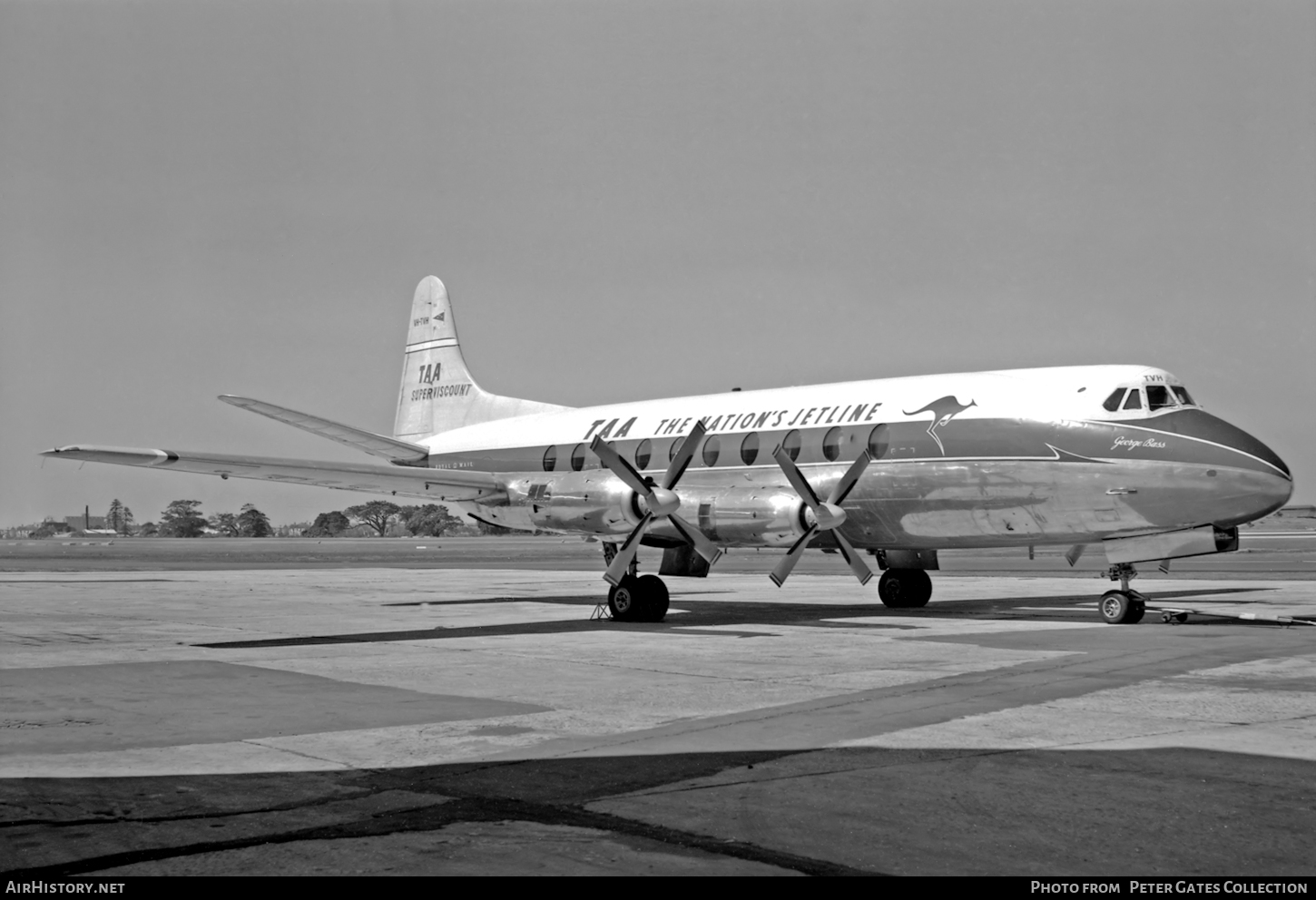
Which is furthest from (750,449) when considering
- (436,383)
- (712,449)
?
(436,383)

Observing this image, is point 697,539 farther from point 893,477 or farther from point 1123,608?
point 1123,608

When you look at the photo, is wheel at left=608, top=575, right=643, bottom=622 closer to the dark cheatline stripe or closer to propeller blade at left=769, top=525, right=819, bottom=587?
propeller blade at left=769, top=525, right=819, bottom=587

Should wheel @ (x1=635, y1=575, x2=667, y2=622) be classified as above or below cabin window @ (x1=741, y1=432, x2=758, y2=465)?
below

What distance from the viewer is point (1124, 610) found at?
19.6 metres

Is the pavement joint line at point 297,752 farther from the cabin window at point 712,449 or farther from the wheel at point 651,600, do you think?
the cabin window at point 712,449

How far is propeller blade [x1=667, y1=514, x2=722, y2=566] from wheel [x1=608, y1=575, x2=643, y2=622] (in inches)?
55.2

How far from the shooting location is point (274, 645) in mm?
17219

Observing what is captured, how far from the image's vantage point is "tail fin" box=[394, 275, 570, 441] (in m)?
33.2

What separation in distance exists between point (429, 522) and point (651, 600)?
135 metres

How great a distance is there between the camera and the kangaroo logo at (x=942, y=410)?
21.5 meters

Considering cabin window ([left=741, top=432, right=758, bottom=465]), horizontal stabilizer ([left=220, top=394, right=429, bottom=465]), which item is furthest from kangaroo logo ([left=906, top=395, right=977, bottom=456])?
horizontal stabilizer ([left=220, top=394, right=429, bottom=465])

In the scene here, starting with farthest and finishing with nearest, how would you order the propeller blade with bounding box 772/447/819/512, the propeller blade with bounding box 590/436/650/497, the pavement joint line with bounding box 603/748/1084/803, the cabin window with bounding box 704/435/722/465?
the cabin window with bounding box 704/435/722/465
the propeller blade with bounding box 590/436/650/497
the propeller blade with bounding box 772/447/819/512
the pavement joint line with bounding box 603/748/1084/803

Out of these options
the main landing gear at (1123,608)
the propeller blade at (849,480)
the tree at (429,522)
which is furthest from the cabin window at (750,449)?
the tree at (429,522)
